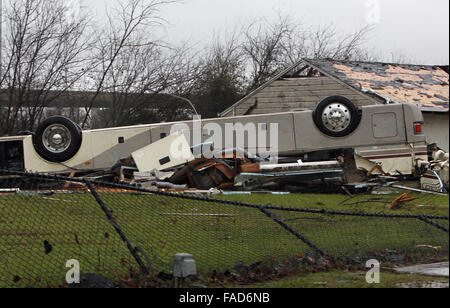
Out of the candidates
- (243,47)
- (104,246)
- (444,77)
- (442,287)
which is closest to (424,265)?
(442,287)

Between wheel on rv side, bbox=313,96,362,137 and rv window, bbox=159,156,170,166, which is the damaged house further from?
rv window, bbox=159,156,170,166

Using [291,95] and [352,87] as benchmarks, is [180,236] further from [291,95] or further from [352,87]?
[291,95]

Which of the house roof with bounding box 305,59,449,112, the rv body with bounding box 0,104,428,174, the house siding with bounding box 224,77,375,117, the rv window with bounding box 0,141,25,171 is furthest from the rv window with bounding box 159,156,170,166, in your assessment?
the house siding with bounding box 224,77,375,117

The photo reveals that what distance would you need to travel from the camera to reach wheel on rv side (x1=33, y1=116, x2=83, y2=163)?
1672cm

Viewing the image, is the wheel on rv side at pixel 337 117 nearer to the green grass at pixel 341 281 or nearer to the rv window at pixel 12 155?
the rv window at pixel 12 155

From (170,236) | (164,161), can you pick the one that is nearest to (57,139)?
(164,161)

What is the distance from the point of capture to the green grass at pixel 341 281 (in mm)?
6157

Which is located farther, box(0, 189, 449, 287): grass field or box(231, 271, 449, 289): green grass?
box(0, 189, 449, 287): grass field

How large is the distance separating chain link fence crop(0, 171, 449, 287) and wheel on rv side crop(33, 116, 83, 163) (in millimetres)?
7501

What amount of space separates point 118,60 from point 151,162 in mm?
9032

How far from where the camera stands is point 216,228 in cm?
834

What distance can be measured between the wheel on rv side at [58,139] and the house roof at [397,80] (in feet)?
27.7

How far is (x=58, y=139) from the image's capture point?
16.8 metres

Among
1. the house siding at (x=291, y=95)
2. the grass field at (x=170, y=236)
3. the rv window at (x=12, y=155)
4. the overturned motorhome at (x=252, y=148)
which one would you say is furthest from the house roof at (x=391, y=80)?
the grass field at (x=170, y=236)
